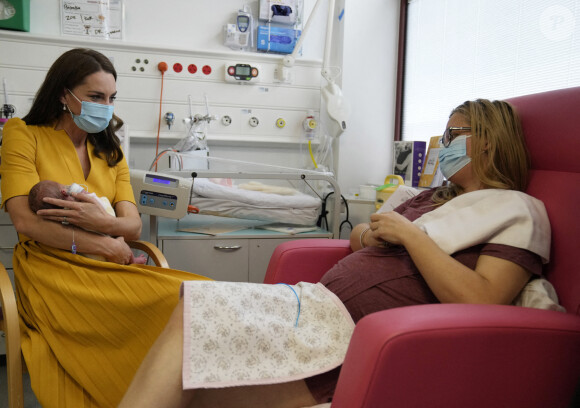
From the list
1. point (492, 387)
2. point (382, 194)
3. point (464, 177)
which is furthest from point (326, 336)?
point (382, 194)

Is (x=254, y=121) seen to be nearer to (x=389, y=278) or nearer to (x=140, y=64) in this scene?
(x=140, y=64)

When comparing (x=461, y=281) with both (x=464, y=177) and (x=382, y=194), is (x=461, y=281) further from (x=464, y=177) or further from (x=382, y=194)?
(x=382, y=194)

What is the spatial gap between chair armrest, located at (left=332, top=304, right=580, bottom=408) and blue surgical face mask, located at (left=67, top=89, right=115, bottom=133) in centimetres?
118

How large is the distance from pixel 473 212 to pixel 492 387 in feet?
1.48

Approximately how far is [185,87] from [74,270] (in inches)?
68.3

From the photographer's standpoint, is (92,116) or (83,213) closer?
(83,213)

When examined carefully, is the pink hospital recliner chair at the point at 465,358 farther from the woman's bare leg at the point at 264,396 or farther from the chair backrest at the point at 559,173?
the woman's bare leg at the point at 264,396

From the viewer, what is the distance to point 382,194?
94.7 inches

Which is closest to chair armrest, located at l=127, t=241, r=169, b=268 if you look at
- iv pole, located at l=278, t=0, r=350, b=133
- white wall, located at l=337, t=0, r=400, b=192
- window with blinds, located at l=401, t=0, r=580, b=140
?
iv pole, located at l=278, t=0, r=350, b=133

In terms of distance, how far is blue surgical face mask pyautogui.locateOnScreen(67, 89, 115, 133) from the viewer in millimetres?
1574

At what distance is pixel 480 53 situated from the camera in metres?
2.44

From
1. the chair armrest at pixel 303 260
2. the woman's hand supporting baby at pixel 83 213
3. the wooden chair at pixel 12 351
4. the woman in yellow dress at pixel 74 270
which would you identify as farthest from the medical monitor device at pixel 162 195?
the wooden chair at pixel 12 351

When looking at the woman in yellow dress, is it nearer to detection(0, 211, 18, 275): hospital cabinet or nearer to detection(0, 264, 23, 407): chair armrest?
detection(0, 264, 23, 407): chair armrest

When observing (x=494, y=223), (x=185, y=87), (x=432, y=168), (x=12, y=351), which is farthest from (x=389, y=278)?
(x=185, y=87)
